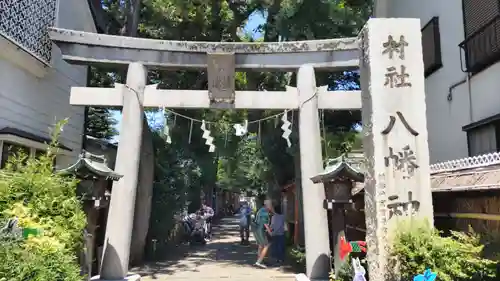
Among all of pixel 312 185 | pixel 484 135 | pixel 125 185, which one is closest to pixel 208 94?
pixel 125 185

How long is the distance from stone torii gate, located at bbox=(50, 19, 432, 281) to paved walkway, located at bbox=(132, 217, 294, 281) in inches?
64.8

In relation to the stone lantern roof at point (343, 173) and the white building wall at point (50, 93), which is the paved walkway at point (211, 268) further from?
the white building wall at point (50, 93)

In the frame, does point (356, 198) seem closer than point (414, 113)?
No

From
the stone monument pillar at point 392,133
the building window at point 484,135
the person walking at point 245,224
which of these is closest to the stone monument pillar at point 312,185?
the building window at point 484,135

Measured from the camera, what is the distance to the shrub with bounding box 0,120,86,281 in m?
5.31

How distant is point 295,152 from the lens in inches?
571

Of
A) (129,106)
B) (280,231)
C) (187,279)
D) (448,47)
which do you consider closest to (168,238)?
(280,231)

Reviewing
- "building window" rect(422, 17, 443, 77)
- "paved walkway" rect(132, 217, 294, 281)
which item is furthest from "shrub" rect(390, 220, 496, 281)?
"building window" rect(422, 17, 443, 77)

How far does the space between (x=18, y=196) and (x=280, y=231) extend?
8.84 metres

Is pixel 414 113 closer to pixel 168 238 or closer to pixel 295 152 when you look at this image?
pixel 295 152

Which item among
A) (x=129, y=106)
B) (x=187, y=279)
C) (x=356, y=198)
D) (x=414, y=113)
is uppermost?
(x=129, y=106)

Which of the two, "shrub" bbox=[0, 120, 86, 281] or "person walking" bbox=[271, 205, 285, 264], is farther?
"person walking" bbox=[271, 205, 285, 264]

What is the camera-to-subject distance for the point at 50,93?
12258 millimetres

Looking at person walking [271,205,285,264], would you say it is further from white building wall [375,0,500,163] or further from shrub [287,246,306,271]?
white building wall [375,0,500,163]
